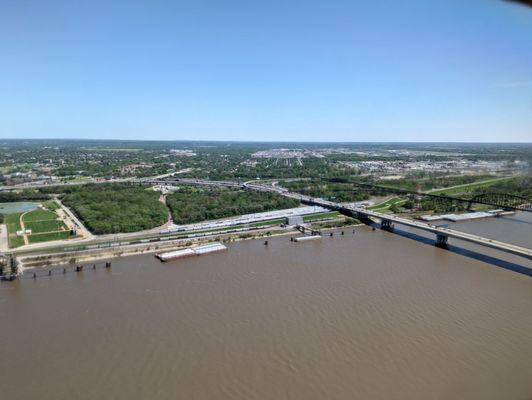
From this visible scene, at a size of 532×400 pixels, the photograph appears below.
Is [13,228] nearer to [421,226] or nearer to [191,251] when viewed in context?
[191,251]

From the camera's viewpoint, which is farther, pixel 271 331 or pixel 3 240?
pixel 3 240

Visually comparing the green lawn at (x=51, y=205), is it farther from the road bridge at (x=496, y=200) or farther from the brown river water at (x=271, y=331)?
the road bridge at (x=496, y=200)

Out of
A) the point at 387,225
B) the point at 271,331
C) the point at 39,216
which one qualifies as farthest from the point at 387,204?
the point at 39,216

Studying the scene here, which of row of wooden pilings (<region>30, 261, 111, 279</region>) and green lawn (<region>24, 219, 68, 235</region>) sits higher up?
green lawn (<region>24, 219, 68, 235</region>)

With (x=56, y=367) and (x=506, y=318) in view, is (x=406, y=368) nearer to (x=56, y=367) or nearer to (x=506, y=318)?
(x=506, y=318)

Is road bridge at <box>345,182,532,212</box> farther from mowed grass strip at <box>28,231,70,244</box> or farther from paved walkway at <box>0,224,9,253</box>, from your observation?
paved walkway at <box>0,224,9,253</box>

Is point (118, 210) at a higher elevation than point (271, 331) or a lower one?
higher

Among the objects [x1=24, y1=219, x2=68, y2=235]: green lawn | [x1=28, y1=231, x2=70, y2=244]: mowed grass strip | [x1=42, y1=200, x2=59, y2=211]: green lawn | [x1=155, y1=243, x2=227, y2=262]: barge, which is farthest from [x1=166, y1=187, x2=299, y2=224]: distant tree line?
[x1=42, y1=200, x2=59, y2=211]: green lawn

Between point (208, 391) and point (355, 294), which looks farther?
point (355, 294)

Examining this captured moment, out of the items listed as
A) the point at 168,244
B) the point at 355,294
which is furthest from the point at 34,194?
the point at 355,294
